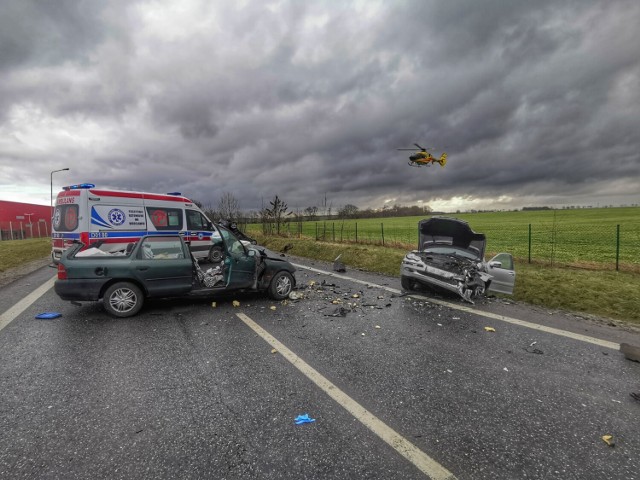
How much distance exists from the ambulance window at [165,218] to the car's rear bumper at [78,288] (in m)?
5.23

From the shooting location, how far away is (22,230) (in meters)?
32.5

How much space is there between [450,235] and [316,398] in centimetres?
634

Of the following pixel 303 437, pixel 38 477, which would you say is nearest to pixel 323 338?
pixel 303 437

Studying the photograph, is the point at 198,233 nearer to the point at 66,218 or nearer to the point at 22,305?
the point at 66,218

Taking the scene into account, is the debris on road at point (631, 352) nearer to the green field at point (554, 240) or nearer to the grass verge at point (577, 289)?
the grass verge at point (577, 289)

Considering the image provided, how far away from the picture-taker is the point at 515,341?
15.2 ft

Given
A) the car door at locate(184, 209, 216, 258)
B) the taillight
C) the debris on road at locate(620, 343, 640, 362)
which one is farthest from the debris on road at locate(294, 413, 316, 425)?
the car door at locate(184, 209, 216, 258)

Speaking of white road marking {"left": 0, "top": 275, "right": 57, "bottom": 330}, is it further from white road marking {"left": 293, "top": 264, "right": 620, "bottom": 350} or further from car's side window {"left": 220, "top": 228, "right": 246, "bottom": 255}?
white road marking {"left": 293, "top": 264, "right": 620, "bottom": 350}

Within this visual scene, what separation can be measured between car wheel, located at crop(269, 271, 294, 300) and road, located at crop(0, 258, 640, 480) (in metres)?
1.23

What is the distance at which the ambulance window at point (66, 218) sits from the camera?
28.1 feet

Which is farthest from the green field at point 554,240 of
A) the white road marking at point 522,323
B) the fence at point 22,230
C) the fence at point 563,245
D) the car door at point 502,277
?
the fence at point 22,230

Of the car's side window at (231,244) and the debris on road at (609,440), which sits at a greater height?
the car's side window at (231,244)

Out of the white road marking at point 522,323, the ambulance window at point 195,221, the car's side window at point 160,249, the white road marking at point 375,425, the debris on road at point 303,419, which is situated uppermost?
the ambulance window at point 195,221

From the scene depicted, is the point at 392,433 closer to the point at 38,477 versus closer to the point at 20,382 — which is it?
the point at 38,477
